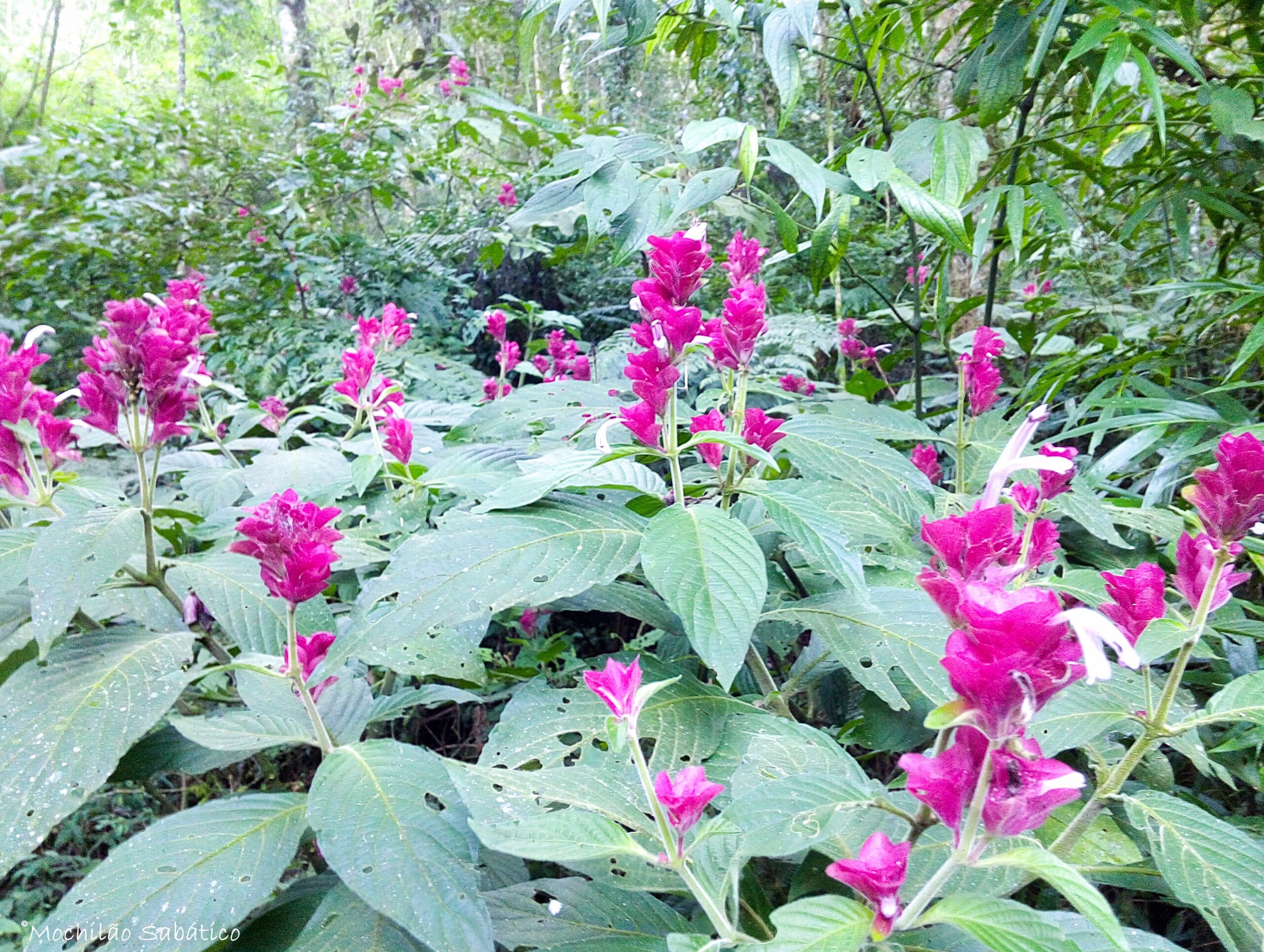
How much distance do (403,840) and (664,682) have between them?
369 mm

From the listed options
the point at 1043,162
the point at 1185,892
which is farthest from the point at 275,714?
the point at 1043,162

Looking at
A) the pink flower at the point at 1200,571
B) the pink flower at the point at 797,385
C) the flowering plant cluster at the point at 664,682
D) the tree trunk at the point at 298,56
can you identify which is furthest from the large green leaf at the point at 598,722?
the tree trunk at the point at 298,56

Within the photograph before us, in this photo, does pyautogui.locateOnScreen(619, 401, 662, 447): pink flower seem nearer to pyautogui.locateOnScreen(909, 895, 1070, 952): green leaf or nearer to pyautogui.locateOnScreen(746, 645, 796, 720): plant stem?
pyautogui.locateOnScreen(746, 645, 796, 720): plant stem

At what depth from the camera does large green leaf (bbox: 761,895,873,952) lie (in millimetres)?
490

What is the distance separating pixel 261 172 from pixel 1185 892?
17.2 feet

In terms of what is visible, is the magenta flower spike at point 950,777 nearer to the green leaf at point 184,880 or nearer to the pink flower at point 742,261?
the green leaf at point 184,880

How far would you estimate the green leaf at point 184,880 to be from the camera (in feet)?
2.28

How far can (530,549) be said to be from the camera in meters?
0.84

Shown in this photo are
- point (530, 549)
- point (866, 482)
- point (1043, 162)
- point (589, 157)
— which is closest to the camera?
point (530, 549)

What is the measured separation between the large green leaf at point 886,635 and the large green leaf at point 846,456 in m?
0.20

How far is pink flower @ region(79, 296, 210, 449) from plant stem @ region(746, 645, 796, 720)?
3.16 ft

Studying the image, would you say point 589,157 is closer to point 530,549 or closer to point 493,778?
point 530,549

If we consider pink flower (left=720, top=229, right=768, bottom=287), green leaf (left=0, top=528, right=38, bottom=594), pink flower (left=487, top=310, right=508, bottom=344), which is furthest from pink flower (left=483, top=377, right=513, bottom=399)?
green leaf (left=0, top=528, right=38, bottom=594)

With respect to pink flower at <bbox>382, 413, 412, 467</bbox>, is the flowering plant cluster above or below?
below
